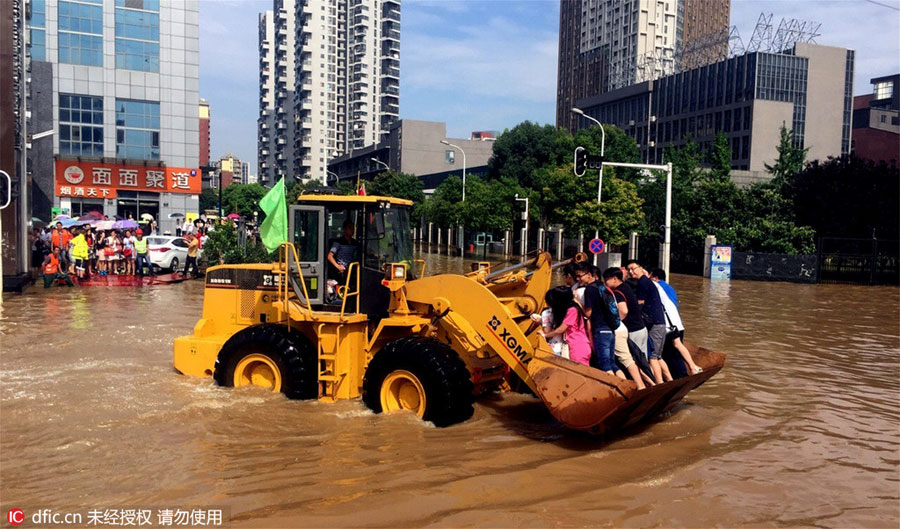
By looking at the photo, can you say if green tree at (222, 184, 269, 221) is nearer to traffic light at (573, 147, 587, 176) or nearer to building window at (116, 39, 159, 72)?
building window at (116, 39, 159, 72)

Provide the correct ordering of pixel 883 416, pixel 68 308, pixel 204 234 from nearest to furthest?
pixel 883 416
pixel 68 308
pixel 204 234

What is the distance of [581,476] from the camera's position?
21.1 ft

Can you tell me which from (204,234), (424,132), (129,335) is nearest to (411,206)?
(129,335)

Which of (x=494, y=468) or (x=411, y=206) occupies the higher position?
(x=411, y=206)

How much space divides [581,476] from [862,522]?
2.25m

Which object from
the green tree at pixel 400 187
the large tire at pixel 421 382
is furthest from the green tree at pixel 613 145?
the large tire at pixel 421 382

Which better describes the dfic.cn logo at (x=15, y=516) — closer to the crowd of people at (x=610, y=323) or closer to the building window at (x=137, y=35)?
the crowd of people at (x=610, y=323)

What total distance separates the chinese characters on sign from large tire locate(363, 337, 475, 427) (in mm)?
44101

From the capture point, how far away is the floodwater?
5.70 meters

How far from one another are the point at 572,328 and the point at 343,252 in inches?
117

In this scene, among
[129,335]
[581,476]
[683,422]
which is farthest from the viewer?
[129,335]

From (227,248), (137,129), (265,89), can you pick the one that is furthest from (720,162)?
(265,89)

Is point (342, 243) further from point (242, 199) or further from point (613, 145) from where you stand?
point (242, 199)

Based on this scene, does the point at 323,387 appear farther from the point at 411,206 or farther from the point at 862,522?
the point at 862,522
